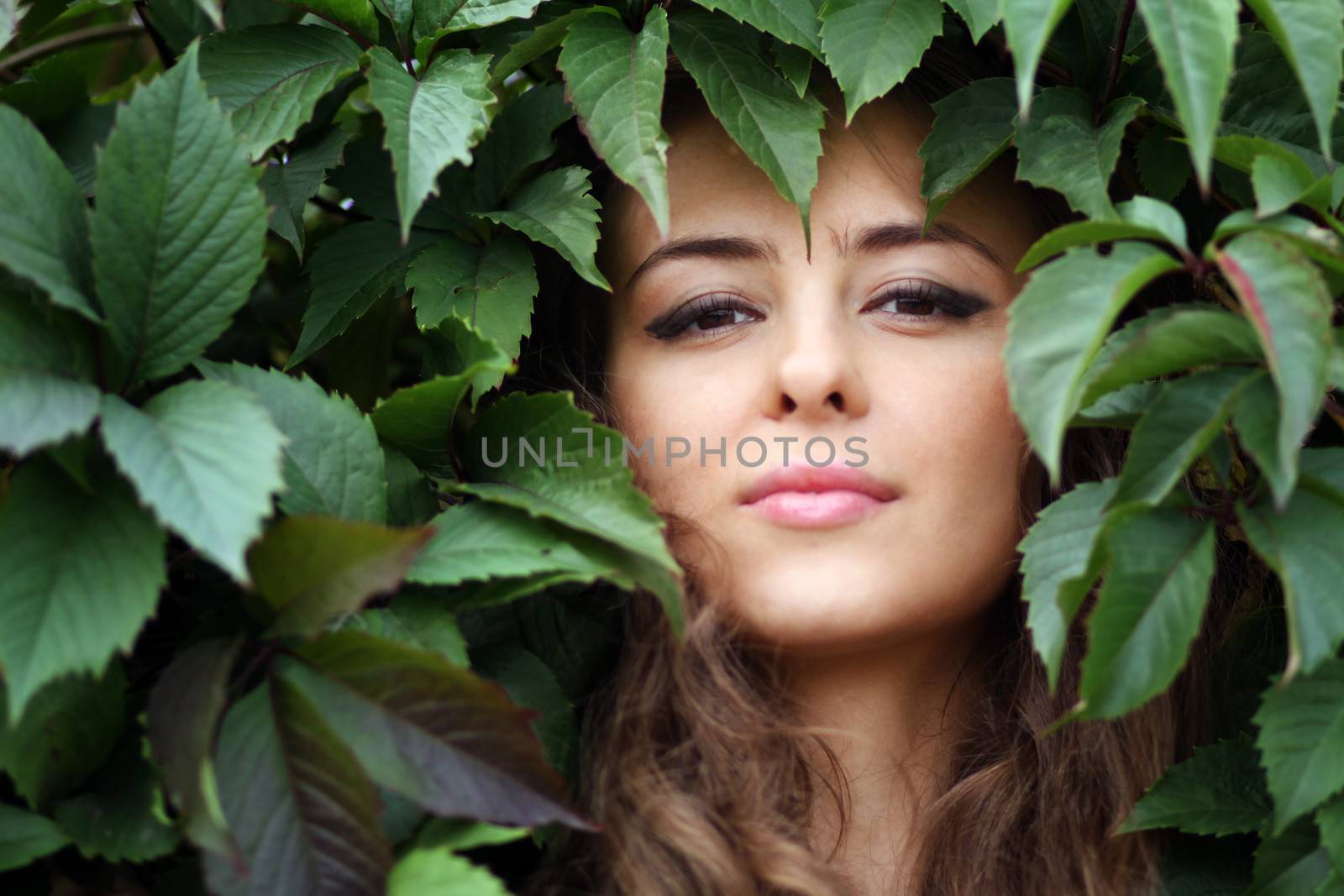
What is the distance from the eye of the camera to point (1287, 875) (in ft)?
3.09

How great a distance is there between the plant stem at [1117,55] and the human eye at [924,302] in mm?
207

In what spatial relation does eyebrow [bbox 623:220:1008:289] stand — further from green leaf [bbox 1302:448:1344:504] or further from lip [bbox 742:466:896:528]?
green leaf [bbox 1302:448:1344:504]

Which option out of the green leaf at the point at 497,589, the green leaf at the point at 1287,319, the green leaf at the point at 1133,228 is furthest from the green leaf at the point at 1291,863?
the green leaf at the point at 497,589

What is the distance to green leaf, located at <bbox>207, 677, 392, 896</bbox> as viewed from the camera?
780 millimetres

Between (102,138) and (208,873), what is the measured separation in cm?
68

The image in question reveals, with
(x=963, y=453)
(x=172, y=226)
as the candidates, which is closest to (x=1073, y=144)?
(x=963, y=453)

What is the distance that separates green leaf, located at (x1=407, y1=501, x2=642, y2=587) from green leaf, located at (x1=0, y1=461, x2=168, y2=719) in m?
0.20

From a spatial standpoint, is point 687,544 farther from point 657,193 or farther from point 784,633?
point 657,193

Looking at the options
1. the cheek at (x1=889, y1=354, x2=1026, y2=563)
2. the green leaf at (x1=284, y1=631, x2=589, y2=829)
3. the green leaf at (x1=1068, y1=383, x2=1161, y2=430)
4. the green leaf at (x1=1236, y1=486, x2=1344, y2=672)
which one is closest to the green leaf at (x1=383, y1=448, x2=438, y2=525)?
the green leaf at (x1=284, y1=631, x2=589, y2=829)

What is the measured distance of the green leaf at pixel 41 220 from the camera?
799 mm

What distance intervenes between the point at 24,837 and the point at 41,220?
0.42 m

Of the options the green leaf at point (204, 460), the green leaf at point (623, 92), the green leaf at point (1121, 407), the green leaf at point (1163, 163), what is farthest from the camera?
the green leaf at point (1163, 163)

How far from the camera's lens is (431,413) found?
100cm

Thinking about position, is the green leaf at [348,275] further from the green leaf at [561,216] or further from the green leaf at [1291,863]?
the green leaf at [1291,863]
